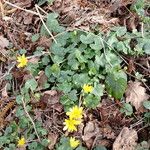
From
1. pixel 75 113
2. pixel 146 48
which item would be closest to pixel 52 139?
pixel 75 113

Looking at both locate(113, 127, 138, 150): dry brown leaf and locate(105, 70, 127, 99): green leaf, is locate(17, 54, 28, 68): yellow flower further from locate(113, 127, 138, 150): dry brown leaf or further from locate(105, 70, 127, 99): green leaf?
locate(113, 127, 138, 150): dry brown leaf

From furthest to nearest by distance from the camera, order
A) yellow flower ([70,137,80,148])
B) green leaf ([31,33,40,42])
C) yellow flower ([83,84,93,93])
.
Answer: green leaf ([31,33,40,42]) → yellow flower ([83,84,93,93]) → yellow flower ([70,137,80,148])

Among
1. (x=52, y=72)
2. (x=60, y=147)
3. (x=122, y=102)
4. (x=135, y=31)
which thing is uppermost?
(x=135, y=31)

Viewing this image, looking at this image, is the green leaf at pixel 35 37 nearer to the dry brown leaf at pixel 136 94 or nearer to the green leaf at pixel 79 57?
the green leaf at pixel 79 57

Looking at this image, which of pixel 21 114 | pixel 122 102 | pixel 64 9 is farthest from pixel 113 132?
pixel 64 9

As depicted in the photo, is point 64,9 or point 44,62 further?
point 64,9

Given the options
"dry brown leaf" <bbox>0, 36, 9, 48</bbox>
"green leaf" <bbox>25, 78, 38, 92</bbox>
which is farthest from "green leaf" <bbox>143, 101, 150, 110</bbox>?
"dry brown leaf" <bbox>0, 36, 9, 48</bbox>

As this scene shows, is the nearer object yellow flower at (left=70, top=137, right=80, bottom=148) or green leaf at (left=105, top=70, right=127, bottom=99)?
yellow flower at (left=70, top=137, right=80, bottom=148)

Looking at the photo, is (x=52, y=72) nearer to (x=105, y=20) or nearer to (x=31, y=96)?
(x=31, y=96)
